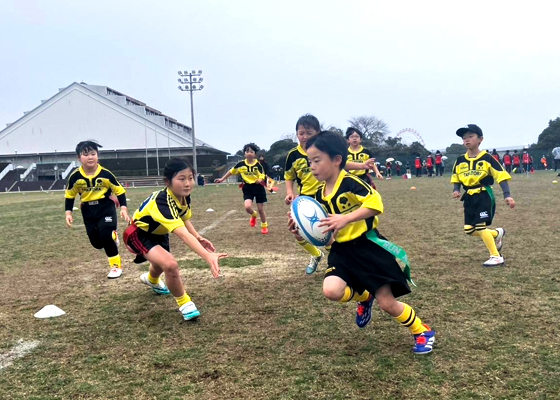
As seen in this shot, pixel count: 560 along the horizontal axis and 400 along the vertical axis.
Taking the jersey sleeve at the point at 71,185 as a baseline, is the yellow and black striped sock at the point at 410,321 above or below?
below

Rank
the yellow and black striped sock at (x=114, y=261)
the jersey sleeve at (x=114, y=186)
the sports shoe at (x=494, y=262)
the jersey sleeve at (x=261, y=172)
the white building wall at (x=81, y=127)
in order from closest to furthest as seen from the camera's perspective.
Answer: the sports shoe at (x=494, y=262)
the yellow and black striped sock at (x=114, y=261)
the jersey sleeve at (x=114, y=186)
the jersey sleeve at (x=261, y=172)
the white building wall at (x=81, y=127)

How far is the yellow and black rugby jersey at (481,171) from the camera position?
6.99 meters

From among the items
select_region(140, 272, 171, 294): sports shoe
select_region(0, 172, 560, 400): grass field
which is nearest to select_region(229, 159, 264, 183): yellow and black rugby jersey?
select_region(0, 172, 560, 400): grass field

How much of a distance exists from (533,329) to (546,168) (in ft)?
157

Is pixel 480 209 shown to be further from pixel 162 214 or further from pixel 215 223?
pixel 215 223

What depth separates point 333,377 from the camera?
11.3ft

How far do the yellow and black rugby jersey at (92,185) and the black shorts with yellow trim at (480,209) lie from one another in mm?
4835

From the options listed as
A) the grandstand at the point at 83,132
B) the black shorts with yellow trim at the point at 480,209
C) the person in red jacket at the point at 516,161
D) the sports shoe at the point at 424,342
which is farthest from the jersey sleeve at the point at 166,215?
the grandstand at the point at 83,132

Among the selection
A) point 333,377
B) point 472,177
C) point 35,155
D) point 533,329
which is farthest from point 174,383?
point 35,155

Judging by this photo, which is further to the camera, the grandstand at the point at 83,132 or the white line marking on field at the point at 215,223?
the grandstand at the point at 83,132

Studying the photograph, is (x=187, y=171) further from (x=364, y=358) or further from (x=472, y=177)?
(x=472, y=177)

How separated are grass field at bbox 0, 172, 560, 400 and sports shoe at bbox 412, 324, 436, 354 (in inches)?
3.1

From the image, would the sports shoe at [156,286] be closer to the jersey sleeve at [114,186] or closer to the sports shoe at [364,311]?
the jersey sleeve at [114,186]

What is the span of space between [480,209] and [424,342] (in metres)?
3.70
